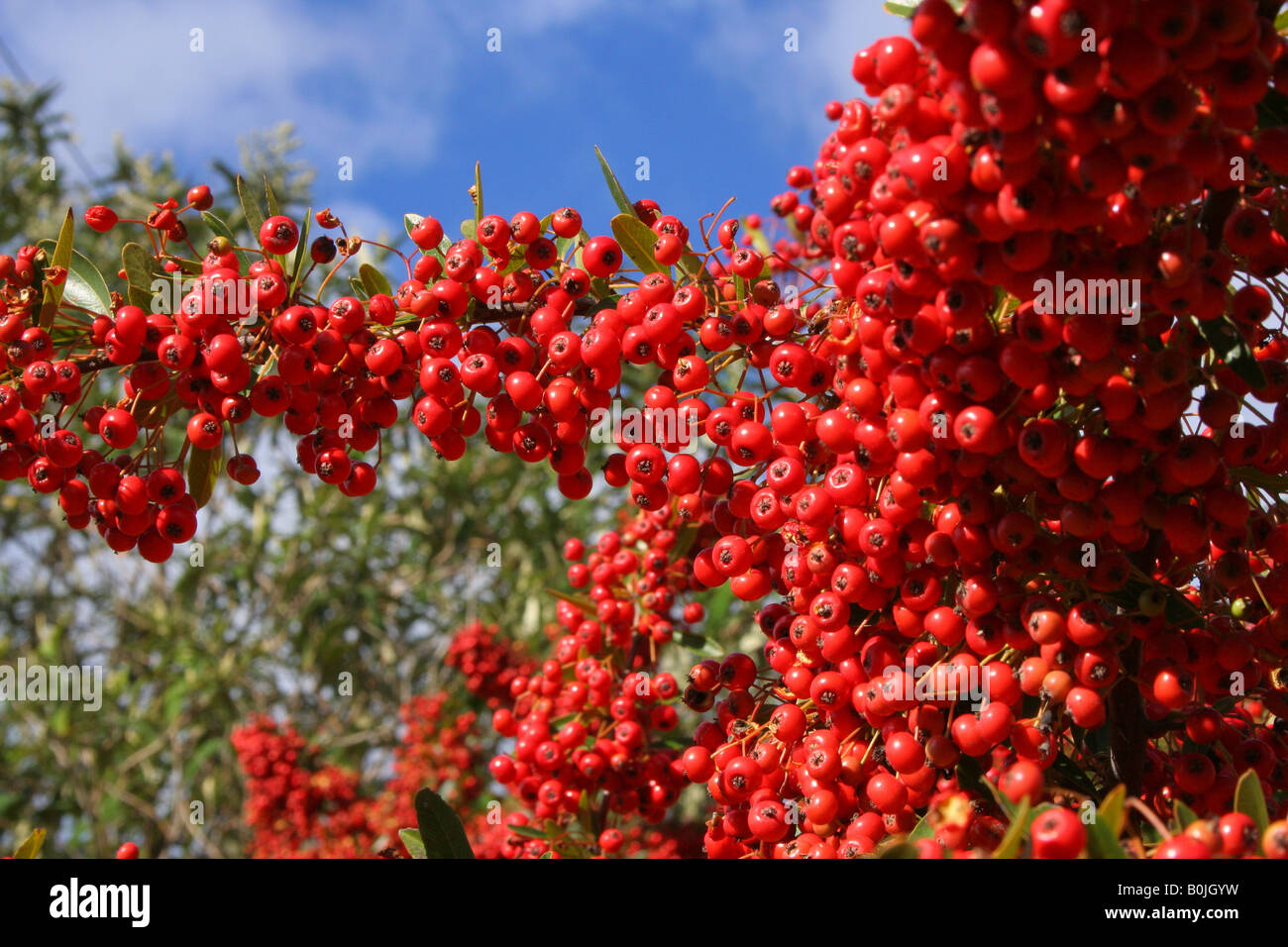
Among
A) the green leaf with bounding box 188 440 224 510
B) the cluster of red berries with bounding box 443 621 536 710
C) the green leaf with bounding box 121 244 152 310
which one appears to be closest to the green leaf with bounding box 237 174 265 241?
the green leaf with bounding box 121 244 152 310

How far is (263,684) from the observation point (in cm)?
951

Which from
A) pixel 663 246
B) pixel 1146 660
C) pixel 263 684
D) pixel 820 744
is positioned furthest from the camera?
pixel 263 684

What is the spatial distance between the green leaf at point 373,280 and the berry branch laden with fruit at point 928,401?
0.02m

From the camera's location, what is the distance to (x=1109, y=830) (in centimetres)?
150

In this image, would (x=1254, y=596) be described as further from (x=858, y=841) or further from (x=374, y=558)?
(x=374, y=558)

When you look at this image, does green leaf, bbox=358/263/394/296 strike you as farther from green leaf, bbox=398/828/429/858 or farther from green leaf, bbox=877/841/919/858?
green leaf, bbox=877/841/919/858

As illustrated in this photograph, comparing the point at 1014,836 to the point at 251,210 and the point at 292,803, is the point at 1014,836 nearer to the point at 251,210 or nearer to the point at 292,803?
the point at 251,210

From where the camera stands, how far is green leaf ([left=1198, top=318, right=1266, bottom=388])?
1966mm

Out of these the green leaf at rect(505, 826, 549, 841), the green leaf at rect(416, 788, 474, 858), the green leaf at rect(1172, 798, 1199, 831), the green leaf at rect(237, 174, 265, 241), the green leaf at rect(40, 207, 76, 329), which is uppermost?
the green leaf at rect(237, 174, 265, 241)

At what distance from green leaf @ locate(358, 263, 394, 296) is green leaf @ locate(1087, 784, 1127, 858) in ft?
7.11

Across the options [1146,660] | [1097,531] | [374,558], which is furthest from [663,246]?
[374,558]

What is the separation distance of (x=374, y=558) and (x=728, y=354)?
7.62 meters

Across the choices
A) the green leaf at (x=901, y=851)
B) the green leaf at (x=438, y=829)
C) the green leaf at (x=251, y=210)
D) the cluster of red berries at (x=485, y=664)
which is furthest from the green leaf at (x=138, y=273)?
the cluster of red berries at (x=485, y=664)

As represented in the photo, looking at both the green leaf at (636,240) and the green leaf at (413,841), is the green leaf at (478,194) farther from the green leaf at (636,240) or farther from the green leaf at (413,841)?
the green leaf at (413,841)
